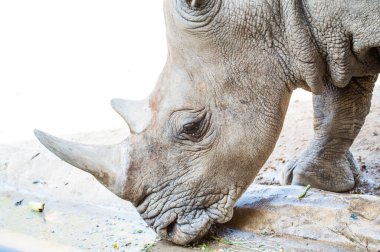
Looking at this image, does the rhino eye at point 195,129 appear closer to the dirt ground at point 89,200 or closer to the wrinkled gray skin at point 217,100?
the wrinkled gray skin at point 217,100

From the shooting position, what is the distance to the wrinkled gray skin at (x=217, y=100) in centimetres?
317

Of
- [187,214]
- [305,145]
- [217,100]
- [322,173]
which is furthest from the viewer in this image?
[305,145]

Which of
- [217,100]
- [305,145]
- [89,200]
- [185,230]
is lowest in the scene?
[89,200]

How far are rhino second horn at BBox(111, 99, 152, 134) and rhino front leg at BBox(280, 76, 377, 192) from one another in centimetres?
132

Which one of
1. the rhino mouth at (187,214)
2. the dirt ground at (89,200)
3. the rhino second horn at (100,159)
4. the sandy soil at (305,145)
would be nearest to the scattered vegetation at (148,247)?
the dirt ground at (89,200)

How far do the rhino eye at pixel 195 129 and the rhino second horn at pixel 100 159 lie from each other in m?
0.29

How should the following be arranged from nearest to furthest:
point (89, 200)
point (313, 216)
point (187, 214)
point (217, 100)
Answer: point (217, 100), point (187, 214), point (313, 216), point (89, 200)

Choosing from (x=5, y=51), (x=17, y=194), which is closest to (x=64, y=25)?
(x=5, y=51)

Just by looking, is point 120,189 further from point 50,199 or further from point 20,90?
point 20,90

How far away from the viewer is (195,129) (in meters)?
3.30

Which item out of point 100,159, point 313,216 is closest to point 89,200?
point 100,159

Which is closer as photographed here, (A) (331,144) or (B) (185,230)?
(B) (185,230)

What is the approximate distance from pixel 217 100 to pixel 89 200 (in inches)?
68.2

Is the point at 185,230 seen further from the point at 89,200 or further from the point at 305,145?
the point at 305,145
